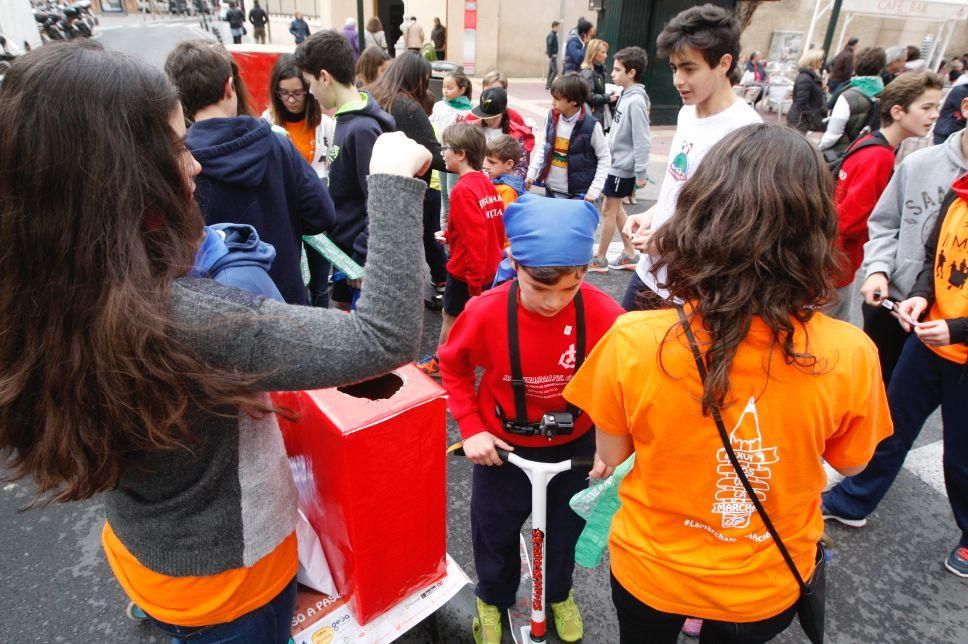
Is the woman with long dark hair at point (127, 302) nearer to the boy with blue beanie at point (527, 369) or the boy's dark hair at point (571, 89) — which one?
the boy with blue beanie at point (527, 369)

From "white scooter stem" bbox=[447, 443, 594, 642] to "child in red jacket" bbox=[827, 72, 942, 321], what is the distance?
2.19 metres

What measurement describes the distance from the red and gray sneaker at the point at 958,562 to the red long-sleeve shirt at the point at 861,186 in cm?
136

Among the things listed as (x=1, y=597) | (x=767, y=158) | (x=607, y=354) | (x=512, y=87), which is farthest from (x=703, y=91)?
(x=512, y=87)

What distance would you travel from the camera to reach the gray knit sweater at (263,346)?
0.92 metres

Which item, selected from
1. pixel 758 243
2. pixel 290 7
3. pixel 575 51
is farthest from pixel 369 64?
pixel 290 7

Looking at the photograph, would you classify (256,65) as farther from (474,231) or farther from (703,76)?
(703,76)

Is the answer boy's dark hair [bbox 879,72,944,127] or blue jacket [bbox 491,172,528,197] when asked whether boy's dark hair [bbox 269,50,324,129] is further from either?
boy's dark hair [bbox 879,72,944,127]

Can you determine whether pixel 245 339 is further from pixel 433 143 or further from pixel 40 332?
pixel 433 143

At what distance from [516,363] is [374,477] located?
0.55 m

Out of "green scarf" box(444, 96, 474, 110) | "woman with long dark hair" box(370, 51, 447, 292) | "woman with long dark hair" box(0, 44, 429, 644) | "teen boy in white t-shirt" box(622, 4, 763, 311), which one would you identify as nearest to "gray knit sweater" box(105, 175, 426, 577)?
"woman with long dark hair" box(0, 44, 429, 644)

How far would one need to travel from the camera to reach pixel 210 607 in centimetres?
125

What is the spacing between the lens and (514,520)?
2049 mm

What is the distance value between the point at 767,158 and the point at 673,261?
0.26 metres

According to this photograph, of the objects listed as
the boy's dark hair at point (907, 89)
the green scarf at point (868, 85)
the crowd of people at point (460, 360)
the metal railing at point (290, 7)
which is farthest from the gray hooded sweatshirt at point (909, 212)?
the metal railing at point (290, 7)
